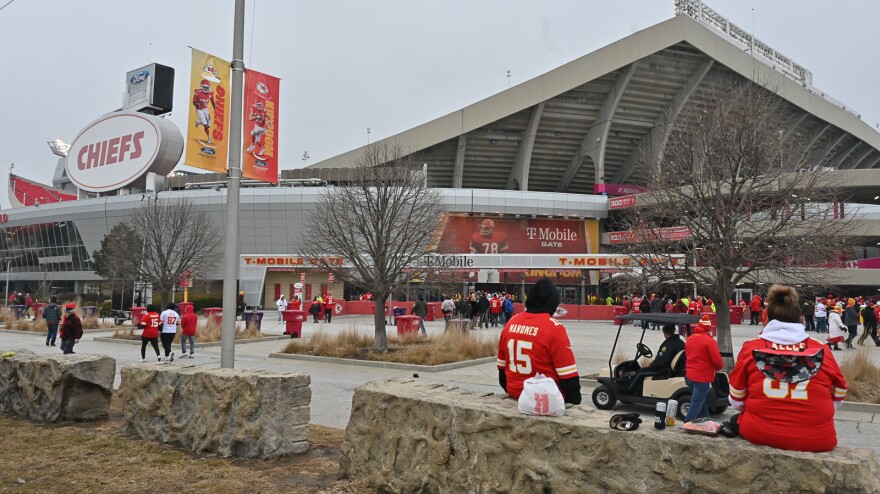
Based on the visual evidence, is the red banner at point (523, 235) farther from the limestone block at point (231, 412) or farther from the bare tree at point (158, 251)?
the limestone block at point (231, 412)

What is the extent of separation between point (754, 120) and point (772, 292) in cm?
1180

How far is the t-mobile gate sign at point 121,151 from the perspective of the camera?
5284cm

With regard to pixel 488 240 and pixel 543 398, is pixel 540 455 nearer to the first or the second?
pixel 543 398

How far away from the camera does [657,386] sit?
9.15 metres

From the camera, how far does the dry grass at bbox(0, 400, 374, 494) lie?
5.29 meters

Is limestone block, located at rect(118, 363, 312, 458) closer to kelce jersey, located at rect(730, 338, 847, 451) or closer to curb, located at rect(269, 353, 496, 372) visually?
kelce jersey, located at rect(730, 338, 847, 451)

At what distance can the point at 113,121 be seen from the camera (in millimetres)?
56219

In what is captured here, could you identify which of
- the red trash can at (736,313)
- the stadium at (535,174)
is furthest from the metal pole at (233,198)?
the stadium at (535,174)

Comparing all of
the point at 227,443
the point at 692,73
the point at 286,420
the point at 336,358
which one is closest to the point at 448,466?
the point at 286,420

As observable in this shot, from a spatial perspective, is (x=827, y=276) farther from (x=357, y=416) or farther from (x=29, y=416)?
(x=29, y=416)

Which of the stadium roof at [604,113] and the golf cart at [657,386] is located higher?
the stadium roof at [604,113]

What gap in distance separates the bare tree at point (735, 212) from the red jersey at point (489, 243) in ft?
138

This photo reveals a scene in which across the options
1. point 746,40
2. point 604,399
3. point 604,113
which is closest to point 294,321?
point 604,399

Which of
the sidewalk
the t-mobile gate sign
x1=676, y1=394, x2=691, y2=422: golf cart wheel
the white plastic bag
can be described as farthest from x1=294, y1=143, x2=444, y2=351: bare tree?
the t-mobile gate sign
